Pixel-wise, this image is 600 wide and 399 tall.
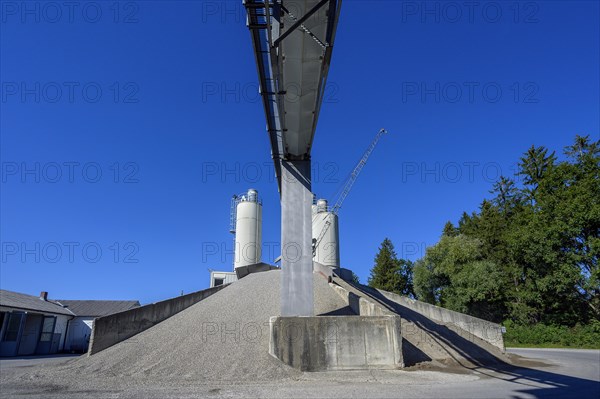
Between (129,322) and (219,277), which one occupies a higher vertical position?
(219,277)

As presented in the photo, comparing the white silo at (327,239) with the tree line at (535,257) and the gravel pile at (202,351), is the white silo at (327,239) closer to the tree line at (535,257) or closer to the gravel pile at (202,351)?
the tree line at (535,257)

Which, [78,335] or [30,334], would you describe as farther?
[78,335]

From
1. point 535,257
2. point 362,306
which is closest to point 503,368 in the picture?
point 362,306

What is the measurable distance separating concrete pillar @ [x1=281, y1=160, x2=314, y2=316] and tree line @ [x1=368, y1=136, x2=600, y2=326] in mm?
26083

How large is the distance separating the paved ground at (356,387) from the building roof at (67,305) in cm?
1876

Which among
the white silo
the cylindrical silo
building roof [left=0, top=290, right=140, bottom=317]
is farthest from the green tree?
building roof [left=0, top=290, right=140, bottom=317]

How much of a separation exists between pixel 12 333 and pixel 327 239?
29.4 meters

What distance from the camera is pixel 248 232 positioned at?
40344mm

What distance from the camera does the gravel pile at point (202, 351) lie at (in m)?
11.6

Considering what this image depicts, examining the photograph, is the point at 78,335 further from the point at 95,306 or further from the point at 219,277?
the point at 219,277

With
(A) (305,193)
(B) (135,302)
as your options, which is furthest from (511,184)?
(B) (135,302)

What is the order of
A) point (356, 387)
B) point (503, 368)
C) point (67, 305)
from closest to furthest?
1. point (356, 387)
2. point (503, 368)
3. point (67, 305)

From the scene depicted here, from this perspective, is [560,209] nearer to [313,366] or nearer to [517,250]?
[517,250]

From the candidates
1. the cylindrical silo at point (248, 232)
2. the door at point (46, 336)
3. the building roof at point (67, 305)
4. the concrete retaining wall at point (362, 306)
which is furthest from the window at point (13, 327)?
the concrete retaining wall at point (362, 306)
